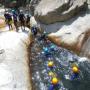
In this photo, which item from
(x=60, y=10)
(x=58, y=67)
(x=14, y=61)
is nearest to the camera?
(x=14, y=61)

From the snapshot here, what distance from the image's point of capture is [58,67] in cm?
2234

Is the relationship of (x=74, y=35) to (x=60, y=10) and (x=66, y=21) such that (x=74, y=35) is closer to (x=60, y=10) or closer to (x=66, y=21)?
(x=66, y=21)

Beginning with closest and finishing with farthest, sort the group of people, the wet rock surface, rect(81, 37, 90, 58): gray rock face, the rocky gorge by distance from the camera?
1. the wet rock surface
2. rect(81, 37, 90, 58): gray rock face
3. the rocky gorge
4. the group of people

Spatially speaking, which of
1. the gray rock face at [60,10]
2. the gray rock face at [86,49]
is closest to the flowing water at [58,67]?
the gray rock face at [86,49]

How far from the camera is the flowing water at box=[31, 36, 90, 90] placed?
64.8 ft

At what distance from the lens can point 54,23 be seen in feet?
93.5

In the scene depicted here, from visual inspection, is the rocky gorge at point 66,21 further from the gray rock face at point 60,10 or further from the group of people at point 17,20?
the group of people at point 17,20

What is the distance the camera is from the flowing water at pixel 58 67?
19.8 meters

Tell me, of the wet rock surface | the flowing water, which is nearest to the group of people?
the wet rock surface

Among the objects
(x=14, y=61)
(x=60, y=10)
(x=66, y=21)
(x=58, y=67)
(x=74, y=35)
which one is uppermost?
(x=60, y=10)

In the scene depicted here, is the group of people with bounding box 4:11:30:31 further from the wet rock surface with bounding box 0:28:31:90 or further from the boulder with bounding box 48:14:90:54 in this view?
the boulder with bounding box 48:14:90:54

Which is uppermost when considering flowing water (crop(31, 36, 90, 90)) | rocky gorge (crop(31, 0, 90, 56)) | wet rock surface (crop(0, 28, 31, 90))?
rocky gorge (crop(31, 0, 90, 56))

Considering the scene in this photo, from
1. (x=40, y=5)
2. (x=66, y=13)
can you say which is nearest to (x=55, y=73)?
(x=66, y=13)

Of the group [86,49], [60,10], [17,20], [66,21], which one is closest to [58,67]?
[86,49]
